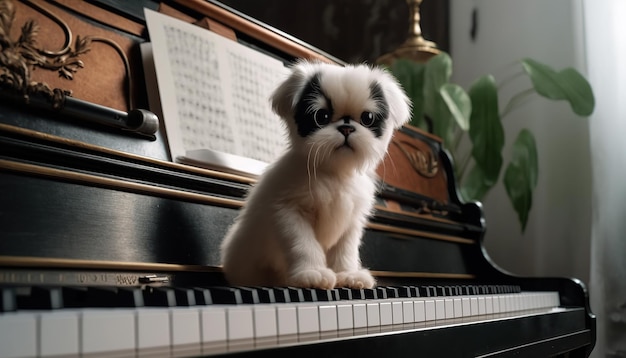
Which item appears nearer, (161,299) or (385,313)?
(161,299)

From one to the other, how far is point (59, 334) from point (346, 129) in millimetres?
589

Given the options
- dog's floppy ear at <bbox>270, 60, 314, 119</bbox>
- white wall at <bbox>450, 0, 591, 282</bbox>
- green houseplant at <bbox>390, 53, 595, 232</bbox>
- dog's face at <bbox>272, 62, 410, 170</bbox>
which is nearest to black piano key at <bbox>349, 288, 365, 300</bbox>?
dog's face at <bbox>272, 62, 410, 170</bbox>

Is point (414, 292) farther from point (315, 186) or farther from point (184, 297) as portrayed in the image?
point (184, 297)

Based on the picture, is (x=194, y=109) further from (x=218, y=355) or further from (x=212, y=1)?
(x=218, y=355)

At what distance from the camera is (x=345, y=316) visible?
74 centimetres

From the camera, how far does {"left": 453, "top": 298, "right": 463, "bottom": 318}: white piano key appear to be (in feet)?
3.20

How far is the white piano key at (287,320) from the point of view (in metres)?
0.65

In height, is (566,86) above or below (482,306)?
above

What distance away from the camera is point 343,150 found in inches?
37.7

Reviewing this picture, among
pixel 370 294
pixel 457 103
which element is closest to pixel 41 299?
pixel 370 294

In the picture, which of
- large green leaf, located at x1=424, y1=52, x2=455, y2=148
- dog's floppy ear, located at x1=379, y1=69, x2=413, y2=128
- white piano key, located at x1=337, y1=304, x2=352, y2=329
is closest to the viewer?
white piano key, located at x1=337, y1=304, x2=352, y2=329

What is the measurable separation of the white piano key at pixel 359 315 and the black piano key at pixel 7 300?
39cm

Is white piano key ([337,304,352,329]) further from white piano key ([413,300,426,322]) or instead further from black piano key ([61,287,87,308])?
black piano key ([61,287,87,308])

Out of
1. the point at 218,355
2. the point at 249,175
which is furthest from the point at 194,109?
the point at 218,355
